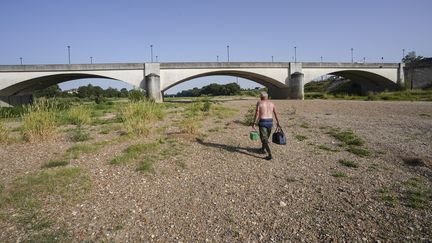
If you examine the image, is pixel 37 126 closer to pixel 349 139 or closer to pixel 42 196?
pixel 42 196

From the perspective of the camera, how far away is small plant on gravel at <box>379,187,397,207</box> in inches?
163

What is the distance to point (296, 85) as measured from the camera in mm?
40938

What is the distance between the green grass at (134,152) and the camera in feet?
21.4

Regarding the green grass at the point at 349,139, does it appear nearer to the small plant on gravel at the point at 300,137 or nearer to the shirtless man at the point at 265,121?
the small plant on gravel at the point at 300,137

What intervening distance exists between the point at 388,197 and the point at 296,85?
3810cm

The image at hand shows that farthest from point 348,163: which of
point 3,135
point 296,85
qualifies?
point 296,85

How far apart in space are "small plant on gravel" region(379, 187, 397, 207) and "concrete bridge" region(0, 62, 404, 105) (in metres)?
32.0

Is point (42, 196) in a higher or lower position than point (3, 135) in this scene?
lower

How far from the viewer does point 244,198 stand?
4504 mm

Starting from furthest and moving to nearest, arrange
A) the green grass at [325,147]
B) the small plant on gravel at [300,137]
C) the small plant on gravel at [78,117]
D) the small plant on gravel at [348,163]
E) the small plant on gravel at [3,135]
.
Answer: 1. the small plant on gravel at [78,117]
2. the small plant on gravel at [300,137]
3. the small plant on gravel at [3,135]
4. the green grass at [325,147]
5. the small plant on gravel at [348,163]

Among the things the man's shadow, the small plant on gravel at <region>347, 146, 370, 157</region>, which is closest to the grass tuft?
the man's shadow

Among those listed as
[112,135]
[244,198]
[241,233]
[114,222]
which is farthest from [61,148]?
[241,233]

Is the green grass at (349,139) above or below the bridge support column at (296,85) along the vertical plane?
below

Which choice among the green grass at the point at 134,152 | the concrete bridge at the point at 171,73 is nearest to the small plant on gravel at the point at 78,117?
the green grass at the point at 134,152
